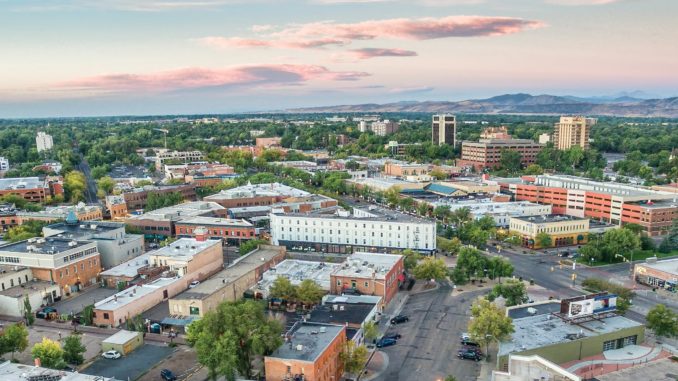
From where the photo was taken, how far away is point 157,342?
47.0 meters

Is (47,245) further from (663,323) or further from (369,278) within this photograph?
(663,323)

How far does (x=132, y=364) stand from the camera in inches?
1650

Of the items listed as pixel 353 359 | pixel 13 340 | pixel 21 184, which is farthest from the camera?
pixel 21 184

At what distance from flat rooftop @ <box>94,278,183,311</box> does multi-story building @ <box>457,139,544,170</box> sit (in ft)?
420

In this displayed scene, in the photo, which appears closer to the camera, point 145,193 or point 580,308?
point 580,308

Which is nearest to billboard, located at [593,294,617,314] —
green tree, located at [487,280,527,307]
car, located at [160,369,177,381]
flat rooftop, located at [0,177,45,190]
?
green tree, located at [487,280,527,307]

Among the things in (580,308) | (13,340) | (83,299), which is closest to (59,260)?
(83,299)

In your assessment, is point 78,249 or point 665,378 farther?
point 78,249

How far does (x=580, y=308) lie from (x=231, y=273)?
35.5m

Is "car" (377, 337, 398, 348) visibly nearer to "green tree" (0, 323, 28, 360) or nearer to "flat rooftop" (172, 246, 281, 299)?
"flat rooftop" (172, 246, 281, 299)

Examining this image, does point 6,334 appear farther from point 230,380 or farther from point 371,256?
point 371,256

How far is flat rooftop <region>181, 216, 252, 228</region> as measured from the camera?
81688 mm

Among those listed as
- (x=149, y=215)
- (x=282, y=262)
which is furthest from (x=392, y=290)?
(x=149, y=215)

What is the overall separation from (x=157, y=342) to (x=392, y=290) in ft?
79.0
